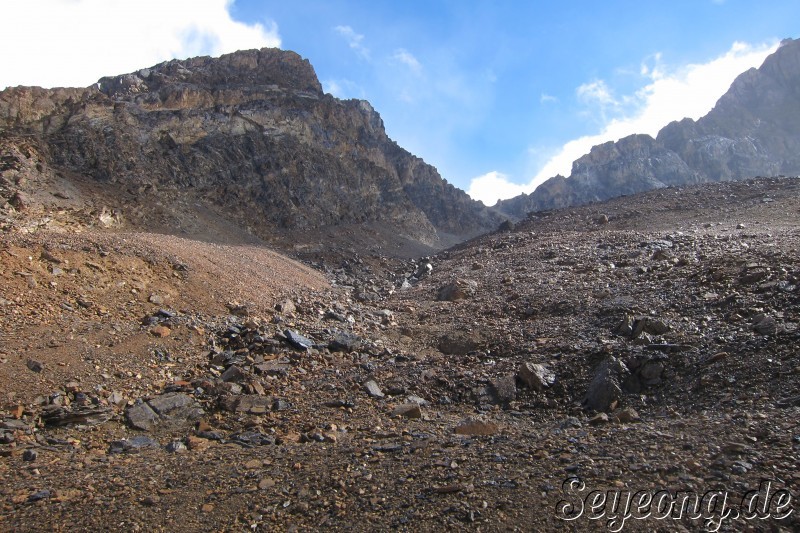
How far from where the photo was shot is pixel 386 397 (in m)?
7.89

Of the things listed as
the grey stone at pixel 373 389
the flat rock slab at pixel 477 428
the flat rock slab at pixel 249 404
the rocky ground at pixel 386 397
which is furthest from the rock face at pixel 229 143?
the flat rock slab at pixel 477 428

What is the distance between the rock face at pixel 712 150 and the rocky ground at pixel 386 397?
62.5 metres

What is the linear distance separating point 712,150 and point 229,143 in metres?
68.9

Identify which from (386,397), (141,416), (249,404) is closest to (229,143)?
(249,404)

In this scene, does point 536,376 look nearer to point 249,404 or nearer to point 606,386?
point 606,386

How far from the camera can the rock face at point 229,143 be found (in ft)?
96.7

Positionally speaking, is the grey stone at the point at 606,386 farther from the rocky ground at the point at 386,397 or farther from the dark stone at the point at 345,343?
the dark stone at the point at 345,343

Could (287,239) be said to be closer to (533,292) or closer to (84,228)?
(84,228)

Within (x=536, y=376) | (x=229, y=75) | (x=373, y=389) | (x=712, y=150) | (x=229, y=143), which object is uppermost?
(x=712, y=150)

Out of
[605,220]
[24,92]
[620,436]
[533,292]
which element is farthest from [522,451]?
[24,92]

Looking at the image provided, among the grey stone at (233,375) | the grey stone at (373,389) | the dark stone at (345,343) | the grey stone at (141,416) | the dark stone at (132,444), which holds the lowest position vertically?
the dark stone at (132,444)

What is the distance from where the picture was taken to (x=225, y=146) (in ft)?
122

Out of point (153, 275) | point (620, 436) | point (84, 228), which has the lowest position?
point (620, 436)

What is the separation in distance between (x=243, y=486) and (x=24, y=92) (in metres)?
34.1
